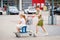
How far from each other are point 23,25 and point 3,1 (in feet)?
189

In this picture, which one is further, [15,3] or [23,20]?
[15,3]

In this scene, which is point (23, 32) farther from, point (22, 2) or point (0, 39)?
point (22, 2)

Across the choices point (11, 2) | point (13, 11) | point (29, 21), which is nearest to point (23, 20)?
→ point (29, 21)

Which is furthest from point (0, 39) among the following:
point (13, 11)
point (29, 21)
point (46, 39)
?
point (13, 11)

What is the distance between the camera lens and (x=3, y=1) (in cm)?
7100

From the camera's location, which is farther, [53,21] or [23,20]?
[53,21]

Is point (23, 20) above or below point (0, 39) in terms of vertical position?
above

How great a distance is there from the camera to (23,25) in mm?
14125

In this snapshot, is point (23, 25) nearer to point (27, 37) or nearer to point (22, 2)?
point (27, 37)

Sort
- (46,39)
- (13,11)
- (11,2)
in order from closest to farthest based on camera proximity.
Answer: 1. (46,39)
2. (13,11)
3. (11,2)

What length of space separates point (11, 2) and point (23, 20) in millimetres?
55067

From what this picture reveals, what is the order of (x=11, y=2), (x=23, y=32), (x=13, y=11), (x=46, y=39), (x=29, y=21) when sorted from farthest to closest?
1. (x=11, y=2)
2. (x=13, y=11)
3. (x=29, y=21)
4. (x=23, y=32)
5. (x=46, y=39)

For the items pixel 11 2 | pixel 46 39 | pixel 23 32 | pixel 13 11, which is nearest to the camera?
pixel 46 39

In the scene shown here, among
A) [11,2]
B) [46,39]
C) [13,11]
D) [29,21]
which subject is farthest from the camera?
[11,2]
